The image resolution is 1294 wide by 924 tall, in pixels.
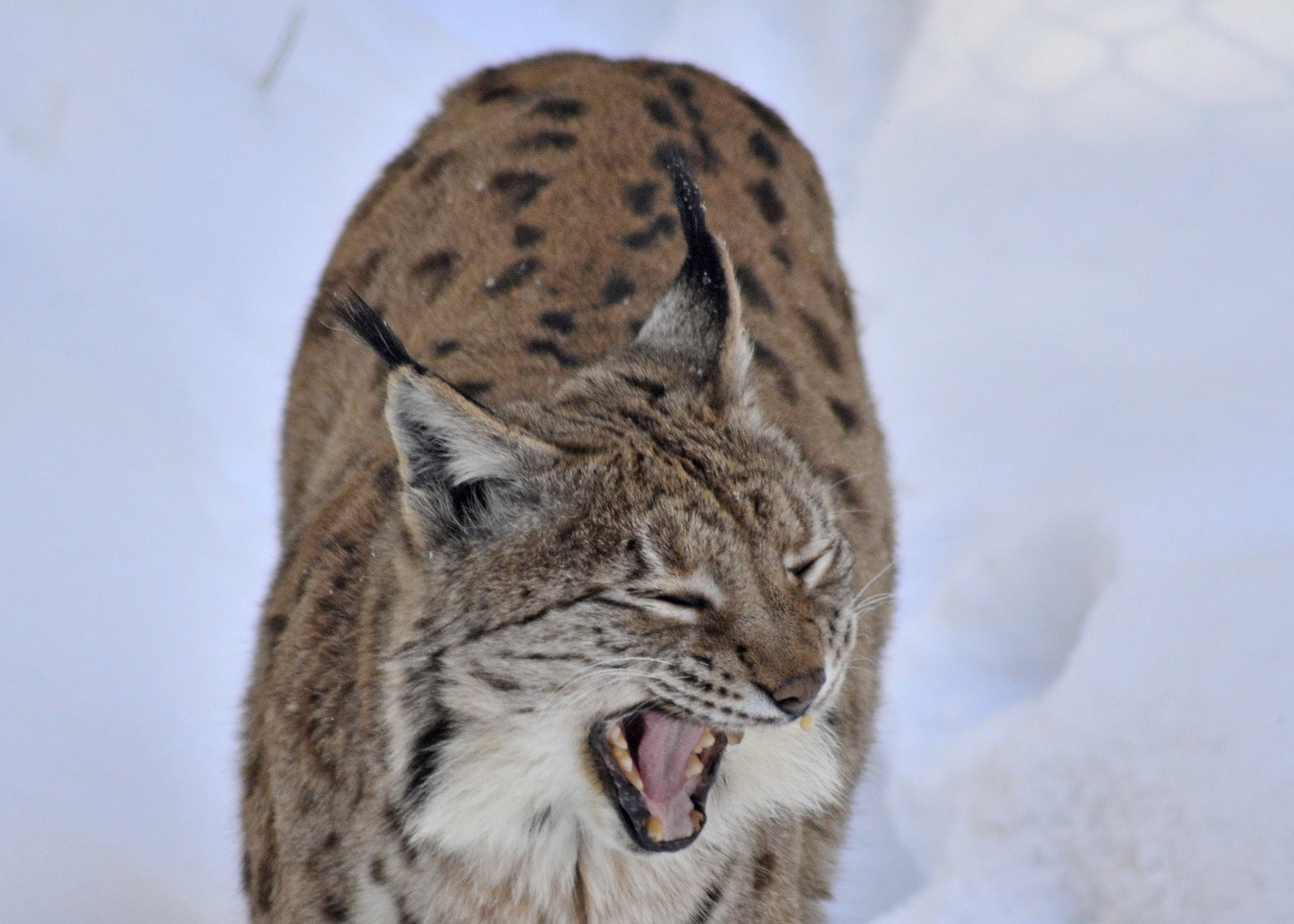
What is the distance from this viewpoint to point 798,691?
2578 millimetres

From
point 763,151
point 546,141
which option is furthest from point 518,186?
point 763,151

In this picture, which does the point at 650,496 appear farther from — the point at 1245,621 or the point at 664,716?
the point at 1245,621

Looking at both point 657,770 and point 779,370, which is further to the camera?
point 779,370

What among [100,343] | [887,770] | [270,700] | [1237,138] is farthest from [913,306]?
[270,700]

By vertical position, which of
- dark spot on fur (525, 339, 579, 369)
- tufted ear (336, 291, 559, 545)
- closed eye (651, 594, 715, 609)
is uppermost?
dark spot on fur (525, 339, 579, 369)

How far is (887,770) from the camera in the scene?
4754 millimetres

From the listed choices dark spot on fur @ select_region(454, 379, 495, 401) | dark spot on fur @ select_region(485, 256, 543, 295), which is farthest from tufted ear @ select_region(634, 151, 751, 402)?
dark spot on fur @ select_region(485, 256, 543, 295)

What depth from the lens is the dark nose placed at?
257 cm

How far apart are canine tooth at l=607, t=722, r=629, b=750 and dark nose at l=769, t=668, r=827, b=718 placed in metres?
0.29

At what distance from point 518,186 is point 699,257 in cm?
124

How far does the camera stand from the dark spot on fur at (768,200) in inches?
167

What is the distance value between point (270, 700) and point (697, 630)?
1.16m

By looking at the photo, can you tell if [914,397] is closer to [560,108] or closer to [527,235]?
[560,108]

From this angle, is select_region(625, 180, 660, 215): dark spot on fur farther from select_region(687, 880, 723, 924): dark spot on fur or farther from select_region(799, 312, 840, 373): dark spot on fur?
select_region(687, 880, 723, 924): dark spot on fur
